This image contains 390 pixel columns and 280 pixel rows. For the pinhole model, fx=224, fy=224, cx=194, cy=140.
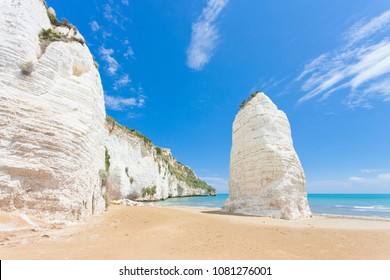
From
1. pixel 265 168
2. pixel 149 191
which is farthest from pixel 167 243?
pixel 149 191

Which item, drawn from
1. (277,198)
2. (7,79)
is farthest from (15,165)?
(277,198)

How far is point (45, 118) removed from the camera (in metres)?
7.65

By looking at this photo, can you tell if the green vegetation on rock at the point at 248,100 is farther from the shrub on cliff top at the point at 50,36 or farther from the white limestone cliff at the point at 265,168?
the shrub on cliff top at the point at 50,36

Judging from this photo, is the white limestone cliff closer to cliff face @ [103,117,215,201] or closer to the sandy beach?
the sandy beach

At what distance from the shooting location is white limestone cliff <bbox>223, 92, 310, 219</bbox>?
1366 cm

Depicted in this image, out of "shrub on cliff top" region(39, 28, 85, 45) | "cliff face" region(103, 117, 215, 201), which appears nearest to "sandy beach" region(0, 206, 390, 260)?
"shrub on cliff top" region(39, 28, 85, 45)

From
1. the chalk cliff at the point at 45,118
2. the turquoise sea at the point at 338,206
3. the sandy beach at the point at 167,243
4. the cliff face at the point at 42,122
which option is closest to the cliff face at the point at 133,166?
the turquoise sea at the point at 338,206

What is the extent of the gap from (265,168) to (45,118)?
12.0m

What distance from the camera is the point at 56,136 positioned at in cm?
761

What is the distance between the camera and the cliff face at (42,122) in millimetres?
6777

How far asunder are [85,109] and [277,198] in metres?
11.4

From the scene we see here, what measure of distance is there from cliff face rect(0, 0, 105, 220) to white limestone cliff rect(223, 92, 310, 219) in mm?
9481

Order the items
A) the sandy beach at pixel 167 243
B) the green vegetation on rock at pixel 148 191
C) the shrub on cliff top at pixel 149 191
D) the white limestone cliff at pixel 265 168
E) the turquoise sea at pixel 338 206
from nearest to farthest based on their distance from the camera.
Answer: the sandy beach at pixel 167 243
the white limestone cliff at pixel 265 168
the turquoise sea at pixel 338 206
the green vegetation on rock at pixel 148 191
the shrub on cliff top at pixel 149 191

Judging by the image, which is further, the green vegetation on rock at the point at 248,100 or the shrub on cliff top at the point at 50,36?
the green vegetation on rock at the point at 248,100
